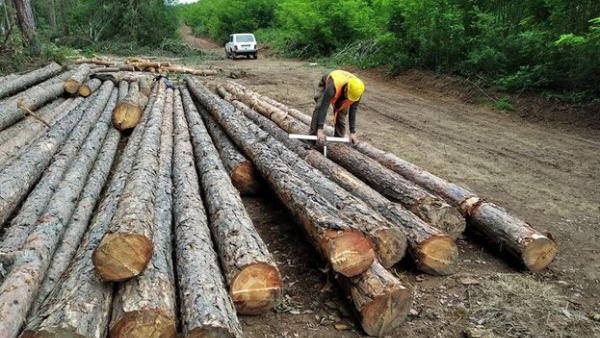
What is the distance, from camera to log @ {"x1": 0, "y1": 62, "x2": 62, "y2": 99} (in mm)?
11133

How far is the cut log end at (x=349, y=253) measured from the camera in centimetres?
392

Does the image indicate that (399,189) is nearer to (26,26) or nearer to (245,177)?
(245,177)

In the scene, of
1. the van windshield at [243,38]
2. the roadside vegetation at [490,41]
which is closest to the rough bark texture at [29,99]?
the roadside vegetation at [490,41]

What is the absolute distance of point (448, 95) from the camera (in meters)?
14.2

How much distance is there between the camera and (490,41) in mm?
13859

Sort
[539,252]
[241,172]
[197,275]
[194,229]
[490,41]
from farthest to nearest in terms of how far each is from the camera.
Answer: [490,41], [241,172], [539,252], [194,229], [197,275]

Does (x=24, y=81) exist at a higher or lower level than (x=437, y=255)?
higher

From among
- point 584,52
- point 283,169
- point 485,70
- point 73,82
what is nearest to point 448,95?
point 485,70

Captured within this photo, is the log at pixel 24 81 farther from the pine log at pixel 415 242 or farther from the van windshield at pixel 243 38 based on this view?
the van windshield at pixel 243 38

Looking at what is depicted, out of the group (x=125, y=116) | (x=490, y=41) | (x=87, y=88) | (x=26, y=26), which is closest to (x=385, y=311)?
(x=125, y=116)

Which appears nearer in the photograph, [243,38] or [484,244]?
[484,244]

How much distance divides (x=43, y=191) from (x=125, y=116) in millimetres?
3951

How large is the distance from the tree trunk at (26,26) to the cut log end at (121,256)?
16.6m

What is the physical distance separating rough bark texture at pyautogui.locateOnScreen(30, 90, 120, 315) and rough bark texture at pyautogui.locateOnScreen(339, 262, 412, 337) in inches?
100
